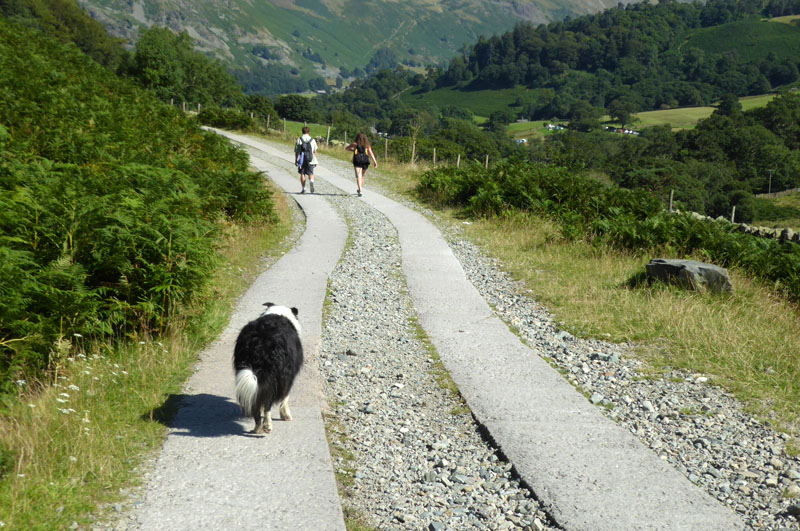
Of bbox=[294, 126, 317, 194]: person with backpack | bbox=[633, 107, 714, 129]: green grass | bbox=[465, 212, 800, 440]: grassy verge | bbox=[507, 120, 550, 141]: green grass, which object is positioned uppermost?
bbox=[633, 107, 714, 129]: green grass

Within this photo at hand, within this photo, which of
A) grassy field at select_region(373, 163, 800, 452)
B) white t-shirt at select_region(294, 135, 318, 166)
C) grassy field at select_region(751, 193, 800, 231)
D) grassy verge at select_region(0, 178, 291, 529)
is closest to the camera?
grassy verge at select_region(0, 178, 291, 529)

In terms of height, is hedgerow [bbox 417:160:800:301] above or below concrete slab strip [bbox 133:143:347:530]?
above

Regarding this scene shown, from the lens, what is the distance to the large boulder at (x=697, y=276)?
9.84 metres

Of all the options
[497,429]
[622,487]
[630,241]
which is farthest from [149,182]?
[630,241]

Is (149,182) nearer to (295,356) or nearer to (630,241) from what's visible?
(295,356)

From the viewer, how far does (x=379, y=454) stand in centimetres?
530

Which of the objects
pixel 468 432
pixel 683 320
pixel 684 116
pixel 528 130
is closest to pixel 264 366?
pixel 468 432

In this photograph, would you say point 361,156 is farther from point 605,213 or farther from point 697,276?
point 697,276

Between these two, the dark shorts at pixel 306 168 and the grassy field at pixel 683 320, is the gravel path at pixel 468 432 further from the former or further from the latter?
the dark shorts at pixel 306 168

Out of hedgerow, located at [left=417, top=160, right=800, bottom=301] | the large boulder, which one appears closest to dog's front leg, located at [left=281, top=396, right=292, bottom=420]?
the large boulder

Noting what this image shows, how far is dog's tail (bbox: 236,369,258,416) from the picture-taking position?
15.6 ft

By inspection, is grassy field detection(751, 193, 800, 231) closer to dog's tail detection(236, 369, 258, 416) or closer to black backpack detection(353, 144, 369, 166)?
black backpack detection(353, 144, 369, 166)

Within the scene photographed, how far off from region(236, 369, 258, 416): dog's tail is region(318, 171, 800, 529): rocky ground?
96cm

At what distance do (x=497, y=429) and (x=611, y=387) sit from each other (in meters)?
1.91
